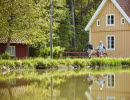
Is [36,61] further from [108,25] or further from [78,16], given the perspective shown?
[78,16]

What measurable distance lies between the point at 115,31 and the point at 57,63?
1514cm

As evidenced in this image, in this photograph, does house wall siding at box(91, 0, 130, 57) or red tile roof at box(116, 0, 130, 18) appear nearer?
red tile roof at box(116, 0, 130, 18)

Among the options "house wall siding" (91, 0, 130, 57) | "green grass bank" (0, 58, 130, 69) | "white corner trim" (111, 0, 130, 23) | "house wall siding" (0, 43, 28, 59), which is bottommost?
"green grass bank" (0, 58, 130, 69)

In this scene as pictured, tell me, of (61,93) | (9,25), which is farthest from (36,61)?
(61,93)

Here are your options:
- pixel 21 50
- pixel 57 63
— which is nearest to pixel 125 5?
pixel 21 50

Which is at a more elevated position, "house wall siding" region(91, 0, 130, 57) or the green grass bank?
"house wall siding" region(91, 0, 130, 57)

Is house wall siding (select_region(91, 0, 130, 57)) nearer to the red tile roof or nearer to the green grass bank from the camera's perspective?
the red tile roof

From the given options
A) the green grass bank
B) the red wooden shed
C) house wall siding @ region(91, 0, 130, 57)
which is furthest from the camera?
house wall siding @ region(91, 0, 130, 57)

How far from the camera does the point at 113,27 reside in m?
43.0

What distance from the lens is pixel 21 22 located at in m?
33.3

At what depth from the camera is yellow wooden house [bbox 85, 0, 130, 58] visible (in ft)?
137

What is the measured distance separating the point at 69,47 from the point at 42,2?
2039cm

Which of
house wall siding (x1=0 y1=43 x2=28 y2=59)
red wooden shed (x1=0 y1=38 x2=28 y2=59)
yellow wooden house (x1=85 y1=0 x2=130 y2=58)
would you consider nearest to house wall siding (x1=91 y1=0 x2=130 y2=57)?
yellow wooden house (x1=85 y1=0 x2=130 y2=58)

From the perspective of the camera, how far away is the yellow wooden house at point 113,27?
4169cm
